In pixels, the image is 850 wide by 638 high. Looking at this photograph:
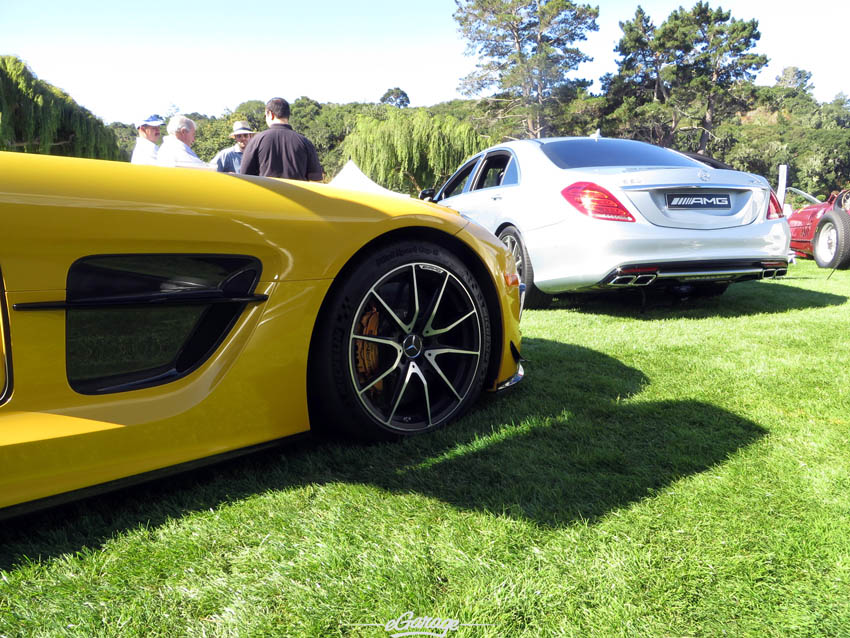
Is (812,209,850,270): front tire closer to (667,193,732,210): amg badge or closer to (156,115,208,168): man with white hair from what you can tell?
(667,193,732,210): amg badge

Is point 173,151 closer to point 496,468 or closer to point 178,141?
point 178,141

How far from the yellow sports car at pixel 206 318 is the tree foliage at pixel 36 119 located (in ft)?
86.2

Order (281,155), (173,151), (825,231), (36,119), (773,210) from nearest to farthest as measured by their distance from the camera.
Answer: (773,210)
(281,155)
(173,151)
(825,231)
(36,119)

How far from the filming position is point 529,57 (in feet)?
158

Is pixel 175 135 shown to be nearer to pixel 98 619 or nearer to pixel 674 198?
pixel 674 198

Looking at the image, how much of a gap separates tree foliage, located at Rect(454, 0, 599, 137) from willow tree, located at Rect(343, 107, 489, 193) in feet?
52.9

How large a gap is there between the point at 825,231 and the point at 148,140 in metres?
9.24

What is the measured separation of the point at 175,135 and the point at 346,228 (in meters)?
4.74

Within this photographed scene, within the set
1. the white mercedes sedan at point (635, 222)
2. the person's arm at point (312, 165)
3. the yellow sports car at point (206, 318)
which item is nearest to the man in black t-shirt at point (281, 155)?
the person's arm at point (312, 165)

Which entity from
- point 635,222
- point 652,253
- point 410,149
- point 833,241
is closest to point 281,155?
point 635,222

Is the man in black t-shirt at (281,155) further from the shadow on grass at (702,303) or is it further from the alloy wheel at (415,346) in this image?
the alloy wheel at (415,346)

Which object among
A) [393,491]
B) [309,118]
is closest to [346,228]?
[393,491]

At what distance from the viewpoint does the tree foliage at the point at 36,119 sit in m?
25.0

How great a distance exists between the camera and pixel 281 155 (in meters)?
4.96
